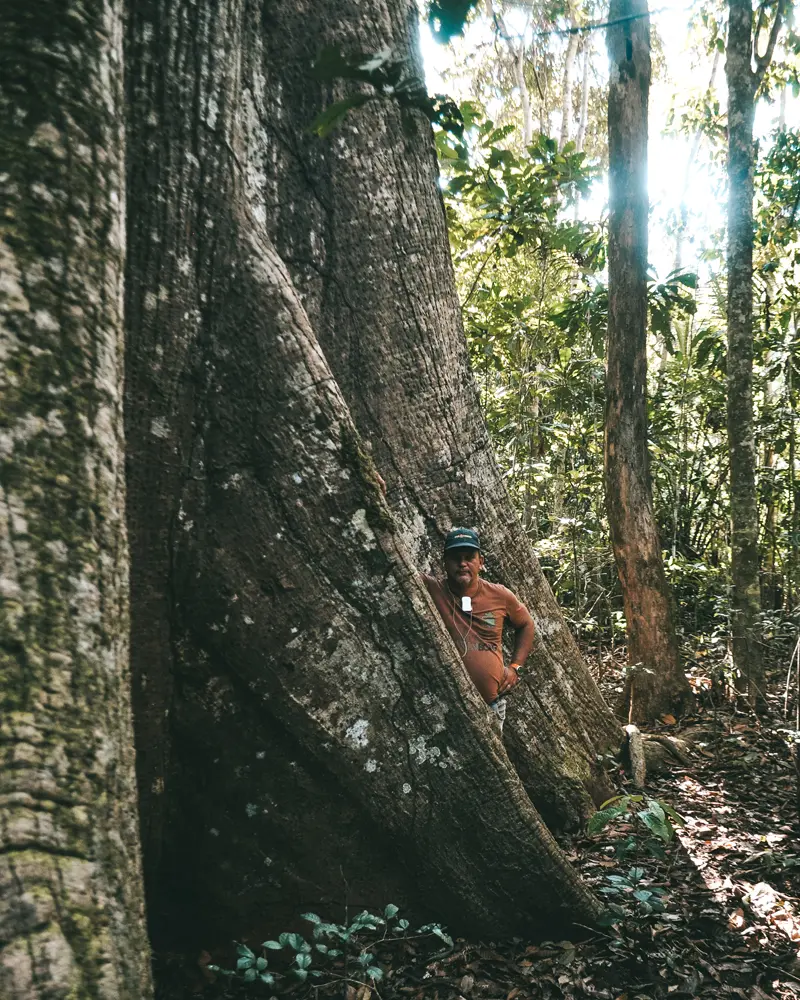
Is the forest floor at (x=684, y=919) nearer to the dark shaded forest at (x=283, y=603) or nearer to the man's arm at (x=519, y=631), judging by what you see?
the dark shaded forest at (x=283, y=603)

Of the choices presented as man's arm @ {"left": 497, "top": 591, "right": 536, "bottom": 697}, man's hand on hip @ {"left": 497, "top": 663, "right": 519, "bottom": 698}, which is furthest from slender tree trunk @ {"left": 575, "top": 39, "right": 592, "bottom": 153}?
man's hand on hip @ {"left": 497, "top": 663, "right": 519, "bottom": 698}

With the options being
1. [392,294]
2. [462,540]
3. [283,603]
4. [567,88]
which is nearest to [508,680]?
[462,540]

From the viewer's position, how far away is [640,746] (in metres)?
4.78

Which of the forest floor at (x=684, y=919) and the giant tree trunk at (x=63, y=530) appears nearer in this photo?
the giant tree trunk at (x=63, y=530)

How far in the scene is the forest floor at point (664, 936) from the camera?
2.75 meters

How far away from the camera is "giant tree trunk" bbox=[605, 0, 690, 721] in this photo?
590 centimetres

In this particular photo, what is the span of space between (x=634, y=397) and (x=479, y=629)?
10.4ft

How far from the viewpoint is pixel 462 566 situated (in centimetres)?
359

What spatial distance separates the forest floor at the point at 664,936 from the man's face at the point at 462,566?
4.18 ft

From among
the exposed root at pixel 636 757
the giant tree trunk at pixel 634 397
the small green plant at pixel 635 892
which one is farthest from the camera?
the giant tree trunk at pixel 634 397

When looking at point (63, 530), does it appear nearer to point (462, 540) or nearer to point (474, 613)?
point (462, 540)

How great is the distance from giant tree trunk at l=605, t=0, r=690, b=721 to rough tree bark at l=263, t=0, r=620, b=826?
85.2 inches

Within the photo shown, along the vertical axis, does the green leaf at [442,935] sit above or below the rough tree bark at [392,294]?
below

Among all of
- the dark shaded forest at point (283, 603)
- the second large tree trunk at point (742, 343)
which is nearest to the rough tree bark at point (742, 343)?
the second large tree trunk at point (742, 343)
